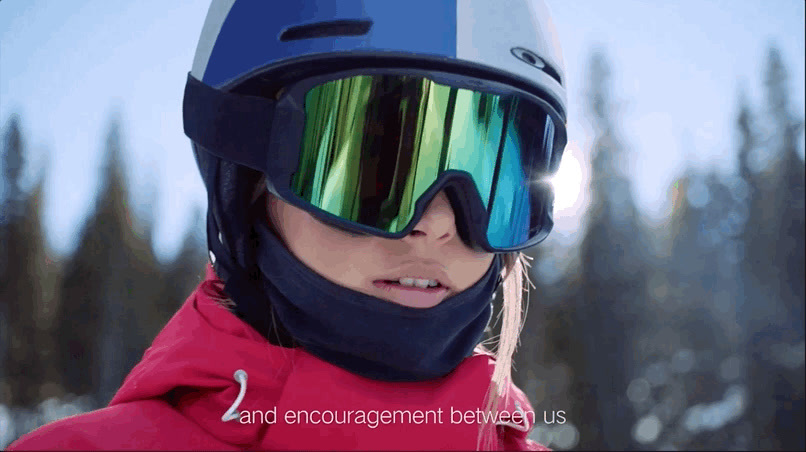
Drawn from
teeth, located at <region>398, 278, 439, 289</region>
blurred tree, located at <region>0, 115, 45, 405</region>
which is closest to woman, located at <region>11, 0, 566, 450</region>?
teeth, located at <region>398, 278, 439, 289</region>

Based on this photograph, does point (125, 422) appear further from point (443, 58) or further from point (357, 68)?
point (443, 58)

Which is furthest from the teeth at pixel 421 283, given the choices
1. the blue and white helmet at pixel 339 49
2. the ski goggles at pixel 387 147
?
the blue and white helmet at pixel 339 49

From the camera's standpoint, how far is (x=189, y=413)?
56.3 inches

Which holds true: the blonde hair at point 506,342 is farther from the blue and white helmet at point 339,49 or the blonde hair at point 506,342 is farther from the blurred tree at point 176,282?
the blurred tree at point 176,282

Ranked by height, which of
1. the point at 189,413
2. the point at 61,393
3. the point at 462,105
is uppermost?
the point at 462,105

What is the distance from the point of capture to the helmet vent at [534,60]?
1.75 meters

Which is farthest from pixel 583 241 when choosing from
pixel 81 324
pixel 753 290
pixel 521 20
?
pixel 521 20

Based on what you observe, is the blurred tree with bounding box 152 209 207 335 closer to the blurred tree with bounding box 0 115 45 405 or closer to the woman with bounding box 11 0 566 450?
the blurred tree with bounding box 0 115 45 405

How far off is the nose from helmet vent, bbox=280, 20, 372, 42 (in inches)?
17.5

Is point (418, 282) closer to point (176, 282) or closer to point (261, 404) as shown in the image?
point (261, 404)

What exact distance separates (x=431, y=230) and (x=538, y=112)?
0.48 m

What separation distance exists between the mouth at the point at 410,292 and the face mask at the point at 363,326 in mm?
15

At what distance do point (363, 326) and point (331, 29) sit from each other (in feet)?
2.37

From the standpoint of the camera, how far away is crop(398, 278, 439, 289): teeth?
1518mm
